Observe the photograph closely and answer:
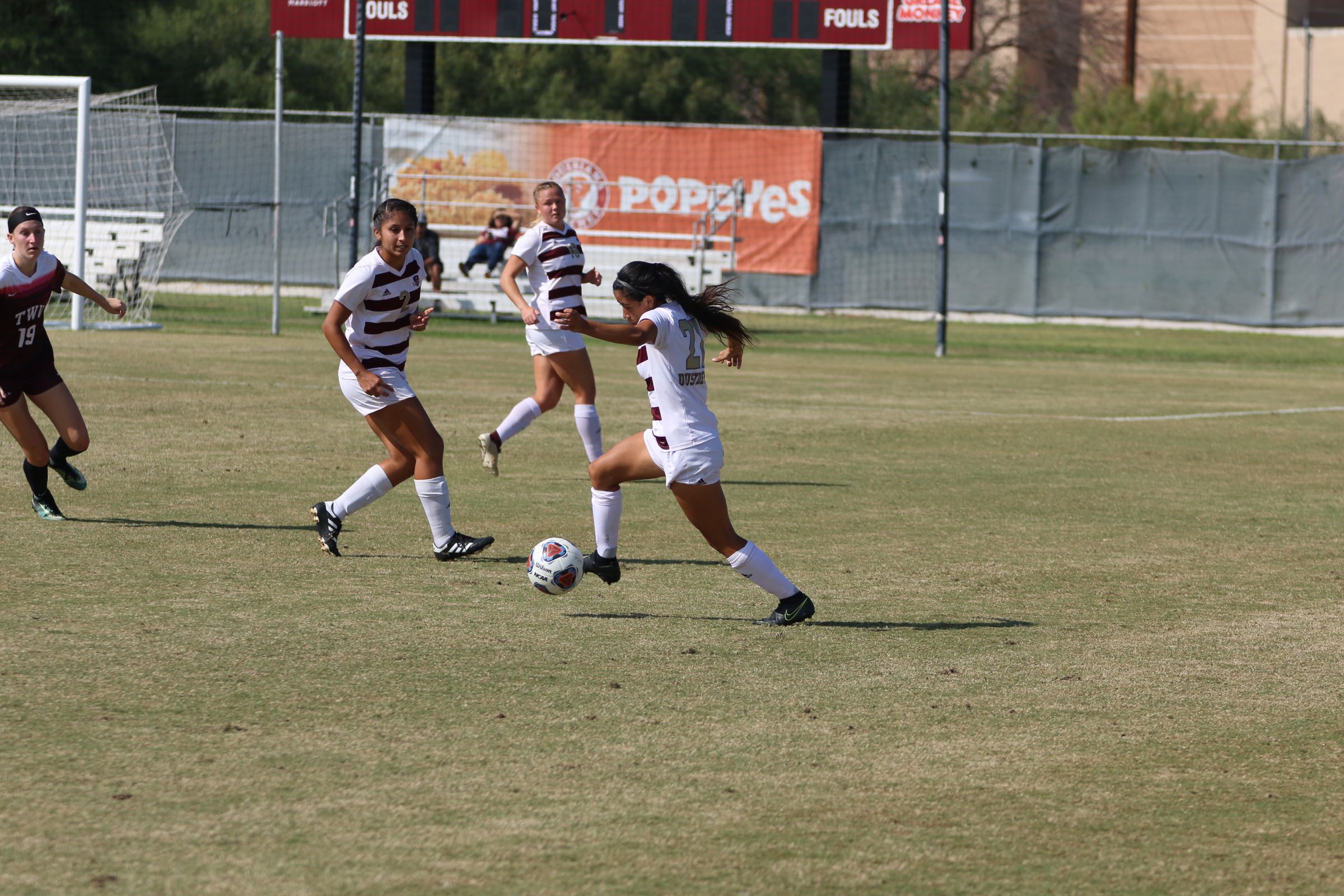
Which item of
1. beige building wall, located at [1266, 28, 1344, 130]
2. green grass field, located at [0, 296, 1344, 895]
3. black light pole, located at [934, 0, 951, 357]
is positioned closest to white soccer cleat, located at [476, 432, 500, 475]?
green grass field, located at [0, 296, 1344, 895]

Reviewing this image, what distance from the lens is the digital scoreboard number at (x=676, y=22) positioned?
97.4ft

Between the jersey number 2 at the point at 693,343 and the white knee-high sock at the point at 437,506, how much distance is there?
75.3 inches

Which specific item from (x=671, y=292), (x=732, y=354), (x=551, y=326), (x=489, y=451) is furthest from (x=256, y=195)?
(x=671, y=292)

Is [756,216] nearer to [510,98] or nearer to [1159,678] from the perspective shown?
[510,98]

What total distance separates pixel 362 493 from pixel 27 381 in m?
2.42

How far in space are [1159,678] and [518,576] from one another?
3.24 m

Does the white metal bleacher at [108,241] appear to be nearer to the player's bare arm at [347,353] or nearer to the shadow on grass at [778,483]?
the shadow on grass at [778,483]

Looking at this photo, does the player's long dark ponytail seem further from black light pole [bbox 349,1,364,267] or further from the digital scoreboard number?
the digital scoreboard number

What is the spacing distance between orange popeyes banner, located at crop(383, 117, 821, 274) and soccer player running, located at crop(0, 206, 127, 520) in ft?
71.3

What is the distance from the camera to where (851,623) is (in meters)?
7.84

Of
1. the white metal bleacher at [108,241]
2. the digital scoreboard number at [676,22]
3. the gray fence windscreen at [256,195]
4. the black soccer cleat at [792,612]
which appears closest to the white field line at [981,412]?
the white metal bleacher at [108,241]

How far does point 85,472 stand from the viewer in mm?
11852

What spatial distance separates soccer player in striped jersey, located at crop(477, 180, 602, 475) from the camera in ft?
39.8

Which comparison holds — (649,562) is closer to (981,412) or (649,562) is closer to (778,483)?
(778,483)
